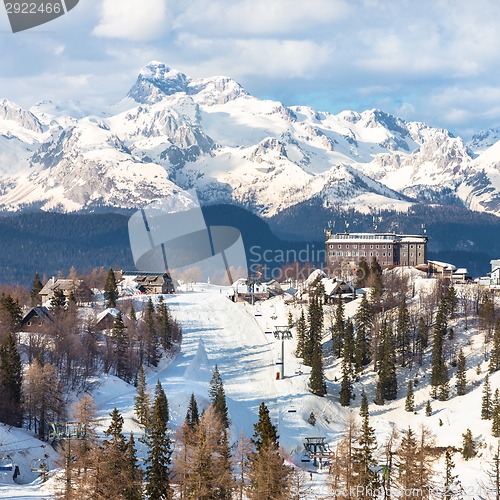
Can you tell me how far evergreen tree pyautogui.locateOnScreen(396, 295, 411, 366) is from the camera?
126 m

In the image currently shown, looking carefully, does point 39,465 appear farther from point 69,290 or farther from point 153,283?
point 153,283

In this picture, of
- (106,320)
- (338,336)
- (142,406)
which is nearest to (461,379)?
(338,336)

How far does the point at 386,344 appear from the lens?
12044 centimetres

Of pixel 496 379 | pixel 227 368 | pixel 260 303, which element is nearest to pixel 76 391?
pixel 227 368

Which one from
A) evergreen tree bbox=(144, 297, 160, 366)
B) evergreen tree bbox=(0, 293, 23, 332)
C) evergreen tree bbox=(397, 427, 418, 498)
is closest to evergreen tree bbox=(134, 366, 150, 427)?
evergreen tree bbox=(144, 297, 160, 366)

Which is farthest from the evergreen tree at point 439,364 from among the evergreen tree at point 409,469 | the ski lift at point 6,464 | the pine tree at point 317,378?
the ski lift at point 6,464

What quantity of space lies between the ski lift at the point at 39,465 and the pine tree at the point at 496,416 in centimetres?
4667

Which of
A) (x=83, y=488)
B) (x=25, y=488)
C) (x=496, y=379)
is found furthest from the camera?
(x=496, y=379)

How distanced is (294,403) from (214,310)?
1617 inches

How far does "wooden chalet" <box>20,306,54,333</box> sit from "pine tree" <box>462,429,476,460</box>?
52.0 metres

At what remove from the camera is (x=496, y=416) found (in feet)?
324

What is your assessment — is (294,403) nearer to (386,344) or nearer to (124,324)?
(386,344)

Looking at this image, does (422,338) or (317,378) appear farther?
(422,338)

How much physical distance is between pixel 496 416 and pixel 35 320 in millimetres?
57737
